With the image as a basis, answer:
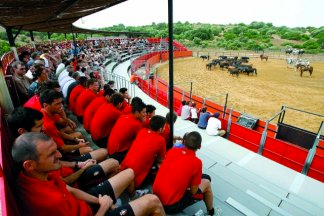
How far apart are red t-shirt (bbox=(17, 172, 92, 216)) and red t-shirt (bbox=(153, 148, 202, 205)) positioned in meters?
1.00

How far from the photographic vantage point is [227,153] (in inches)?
210

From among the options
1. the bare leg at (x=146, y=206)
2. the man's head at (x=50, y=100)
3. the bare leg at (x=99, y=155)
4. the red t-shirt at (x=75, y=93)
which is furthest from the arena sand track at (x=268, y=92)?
the man's head at (x=50, y=100)

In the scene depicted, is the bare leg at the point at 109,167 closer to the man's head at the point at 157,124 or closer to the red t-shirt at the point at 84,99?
the man's head at the point at 157,124

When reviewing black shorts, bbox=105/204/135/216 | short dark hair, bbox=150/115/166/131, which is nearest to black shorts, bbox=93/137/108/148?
short dark hair, bbox=150/115/166/131

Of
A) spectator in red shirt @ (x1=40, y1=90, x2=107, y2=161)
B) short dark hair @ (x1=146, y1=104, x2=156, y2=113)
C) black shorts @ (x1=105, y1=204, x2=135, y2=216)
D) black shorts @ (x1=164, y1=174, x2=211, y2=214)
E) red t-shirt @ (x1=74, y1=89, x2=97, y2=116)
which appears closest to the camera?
black shorts @ (x1=105, y1=204, x2=135, y2=216)

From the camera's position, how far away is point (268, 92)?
53.7 ft

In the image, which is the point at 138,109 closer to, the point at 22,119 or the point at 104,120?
the point at 104,120

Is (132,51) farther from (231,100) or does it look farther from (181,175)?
(181,175)

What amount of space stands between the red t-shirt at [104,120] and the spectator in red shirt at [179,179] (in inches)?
61.4

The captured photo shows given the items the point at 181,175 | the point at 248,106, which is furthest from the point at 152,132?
the point at 248,106

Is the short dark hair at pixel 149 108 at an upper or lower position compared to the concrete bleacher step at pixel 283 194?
upper

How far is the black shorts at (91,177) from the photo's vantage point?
8.64 feet

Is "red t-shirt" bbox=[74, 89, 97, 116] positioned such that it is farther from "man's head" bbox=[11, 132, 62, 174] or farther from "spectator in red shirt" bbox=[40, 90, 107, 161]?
"man's head" bbox=[11, 132, 62, 174]

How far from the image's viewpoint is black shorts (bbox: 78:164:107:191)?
8.64 ft
